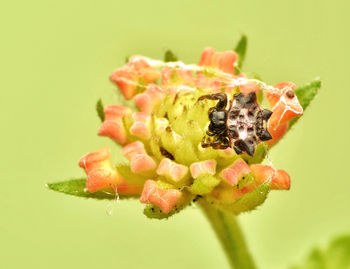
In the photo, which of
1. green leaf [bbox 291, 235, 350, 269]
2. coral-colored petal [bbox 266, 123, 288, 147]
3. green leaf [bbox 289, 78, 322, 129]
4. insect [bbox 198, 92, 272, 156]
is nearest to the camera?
insect [bbox 198, 92, 272, 156]

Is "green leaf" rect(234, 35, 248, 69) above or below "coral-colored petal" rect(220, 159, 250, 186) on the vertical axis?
above

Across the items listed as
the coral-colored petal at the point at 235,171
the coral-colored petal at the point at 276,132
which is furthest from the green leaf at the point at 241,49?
the coral-colored petal at the point at 235,171

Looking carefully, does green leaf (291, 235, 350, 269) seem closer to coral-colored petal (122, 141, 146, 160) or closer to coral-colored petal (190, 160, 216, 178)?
coral-colored petal (190, 160, 216, 178)

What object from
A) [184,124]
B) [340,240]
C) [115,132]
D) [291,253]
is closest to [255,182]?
[184,124]

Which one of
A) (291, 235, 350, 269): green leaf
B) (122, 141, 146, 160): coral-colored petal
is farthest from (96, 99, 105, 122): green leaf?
(291, 235, 350, 269): green leaf

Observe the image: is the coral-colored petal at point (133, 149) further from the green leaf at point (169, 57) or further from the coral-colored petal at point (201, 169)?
the green leaf at point (169, 57)

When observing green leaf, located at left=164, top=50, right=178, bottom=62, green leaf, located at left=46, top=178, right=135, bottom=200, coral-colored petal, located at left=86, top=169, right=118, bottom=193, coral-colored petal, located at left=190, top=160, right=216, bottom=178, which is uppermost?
green leaf, located at left=164, top=50, right=178, bottom=62

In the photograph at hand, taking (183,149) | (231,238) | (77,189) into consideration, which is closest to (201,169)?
(183,149)

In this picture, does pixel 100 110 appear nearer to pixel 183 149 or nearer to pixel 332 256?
pixel 183 149
